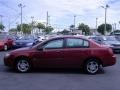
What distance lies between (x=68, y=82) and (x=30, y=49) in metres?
2.68

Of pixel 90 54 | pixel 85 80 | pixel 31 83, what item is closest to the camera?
pixel 31 83

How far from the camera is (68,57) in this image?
38.8ft

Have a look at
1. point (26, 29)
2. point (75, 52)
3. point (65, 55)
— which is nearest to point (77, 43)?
point (75, 52)

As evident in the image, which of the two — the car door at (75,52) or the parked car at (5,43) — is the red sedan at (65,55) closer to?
the car door at (75,52)

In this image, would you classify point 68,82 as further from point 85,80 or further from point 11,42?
point 11,42

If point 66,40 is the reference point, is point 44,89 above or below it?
below

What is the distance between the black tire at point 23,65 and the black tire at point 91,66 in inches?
87.9

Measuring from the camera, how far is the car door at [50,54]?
11.9 metres

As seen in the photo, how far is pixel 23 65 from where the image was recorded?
1202 centimetres

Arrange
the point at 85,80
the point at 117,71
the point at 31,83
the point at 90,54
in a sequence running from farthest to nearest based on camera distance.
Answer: the point at 117,71
the point at 90,54
the point at 85,80
the point at 31,83

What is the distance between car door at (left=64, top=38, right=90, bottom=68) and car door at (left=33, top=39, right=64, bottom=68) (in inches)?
9.4

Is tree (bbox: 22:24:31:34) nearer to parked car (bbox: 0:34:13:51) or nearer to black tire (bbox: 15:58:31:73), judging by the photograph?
parked car (bbox: 0:34:13:51)

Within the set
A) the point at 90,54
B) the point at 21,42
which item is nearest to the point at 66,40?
the point at 90,54

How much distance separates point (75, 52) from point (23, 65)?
2.10 m
